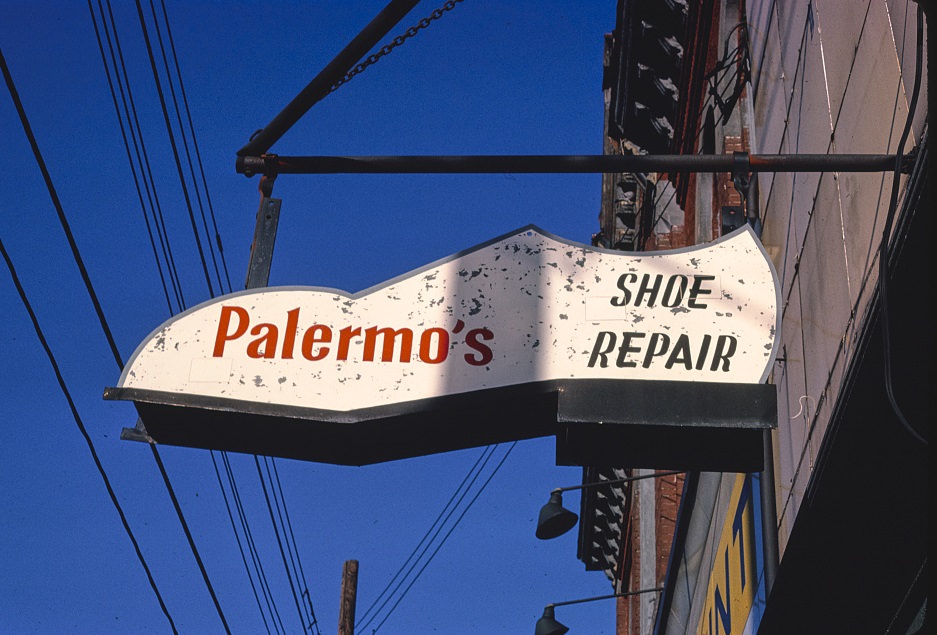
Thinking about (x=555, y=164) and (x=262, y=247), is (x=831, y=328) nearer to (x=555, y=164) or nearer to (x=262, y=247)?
(x=555, y=164)

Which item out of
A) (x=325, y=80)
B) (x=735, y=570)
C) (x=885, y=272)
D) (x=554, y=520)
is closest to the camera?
(x=885, y=272)

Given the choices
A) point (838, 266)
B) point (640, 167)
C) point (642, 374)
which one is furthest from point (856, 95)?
point (642, 374)

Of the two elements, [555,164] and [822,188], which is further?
[822,188]

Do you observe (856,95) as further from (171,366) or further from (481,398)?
(171,366)

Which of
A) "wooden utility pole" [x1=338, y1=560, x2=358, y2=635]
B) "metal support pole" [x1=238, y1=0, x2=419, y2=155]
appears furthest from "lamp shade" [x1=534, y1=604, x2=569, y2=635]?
"metal support pole" [x1=238, y1=0, x2=419, y2=155]

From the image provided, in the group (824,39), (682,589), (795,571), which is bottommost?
(682,589)

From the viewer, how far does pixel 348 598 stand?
1850cm

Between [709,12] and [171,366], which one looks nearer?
[171,366]

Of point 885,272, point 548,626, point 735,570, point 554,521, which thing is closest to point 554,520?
point 554,521

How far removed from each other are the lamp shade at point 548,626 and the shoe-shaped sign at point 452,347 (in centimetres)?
1127

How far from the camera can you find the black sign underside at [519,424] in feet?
14.1

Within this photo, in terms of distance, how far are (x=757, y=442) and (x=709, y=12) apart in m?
9.71

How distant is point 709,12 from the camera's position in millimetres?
13031

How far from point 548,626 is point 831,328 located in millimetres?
10228
